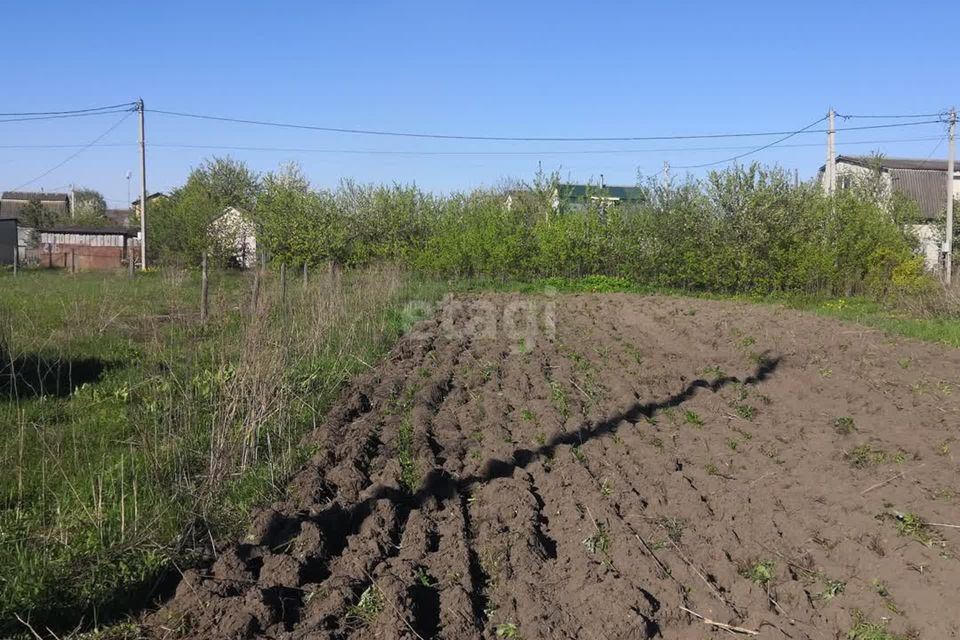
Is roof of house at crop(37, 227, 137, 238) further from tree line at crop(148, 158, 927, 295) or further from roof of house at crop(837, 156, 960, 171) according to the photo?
roof of house at crop(837, 156, 960, 171)

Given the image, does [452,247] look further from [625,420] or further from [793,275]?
[625,420]

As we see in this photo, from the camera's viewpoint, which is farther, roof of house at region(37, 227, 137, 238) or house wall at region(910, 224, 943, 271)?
roof of house at region(37, 227, 137, 238)

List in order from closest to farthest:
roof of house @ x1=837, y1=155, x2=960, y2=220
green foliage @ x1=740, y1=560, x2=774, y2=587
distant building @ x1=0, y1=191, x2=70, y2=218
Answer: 1. green foliage @ x1=740, y1=560, x2=774, y2=587
2. roof of house @ x1=837, y1=155, x2=960, y2=220
3. distant building @ x1=0, y1=191, x2=70, y2=218

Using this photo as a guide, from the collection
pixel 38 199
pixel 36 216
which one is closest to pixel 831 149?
pixel 36 216

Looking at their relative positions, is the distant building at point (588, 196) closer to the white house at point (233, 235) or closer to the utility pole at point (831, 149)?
the utility pole at point (831, 149)

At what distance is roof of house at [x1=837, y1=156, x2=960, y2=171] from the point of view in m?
43.2

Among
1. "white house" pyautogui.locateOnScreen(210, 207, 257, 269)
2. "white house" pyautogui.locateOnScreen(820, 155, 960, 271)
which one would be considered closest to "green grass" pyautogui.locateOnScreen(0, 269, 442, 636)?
"white house" pyautogui.locateOnScreen(210, 207, 257, 269)

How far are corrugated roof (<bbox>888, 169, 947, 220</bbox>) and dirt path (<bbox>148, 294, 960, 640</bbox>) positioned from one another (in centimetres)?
4104

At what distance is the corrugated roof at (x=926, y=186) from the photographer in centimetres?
4731

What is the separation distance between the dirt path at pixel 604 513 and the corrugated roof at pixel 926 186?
1616 inches

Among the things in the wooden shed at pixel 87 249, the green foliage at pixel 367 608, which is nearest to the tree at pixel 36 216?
the wooden shed at pixel 87 249

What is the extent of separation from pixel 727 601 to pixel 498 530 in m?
1.53

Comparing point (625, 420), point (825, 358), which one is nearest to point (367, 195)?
point (825, 358)

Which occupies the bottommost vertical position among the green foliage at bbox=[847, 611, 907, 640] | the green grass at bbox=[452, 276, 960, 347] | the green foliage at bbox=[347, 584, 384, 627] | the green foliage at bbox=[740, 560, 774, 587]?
the green foliage at bbox=[847, 611, 907, 640]
